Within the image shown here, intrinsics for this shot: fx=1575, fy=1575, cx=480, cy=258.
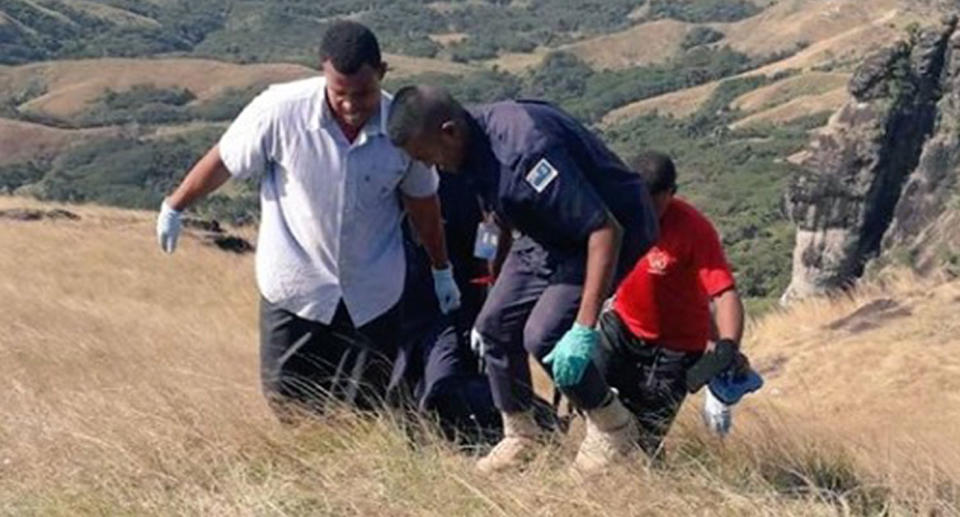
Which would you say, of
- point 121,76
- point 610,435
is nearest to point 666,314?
point 610,435

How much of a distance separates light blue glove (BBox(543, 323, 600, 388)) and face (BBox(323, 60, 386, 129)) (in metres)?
1.12

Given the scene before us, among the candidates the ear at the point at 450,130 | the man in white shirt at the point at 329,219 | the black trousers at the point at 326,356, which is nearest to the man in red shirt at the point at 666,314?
the man in white shirt at the point at 329,219

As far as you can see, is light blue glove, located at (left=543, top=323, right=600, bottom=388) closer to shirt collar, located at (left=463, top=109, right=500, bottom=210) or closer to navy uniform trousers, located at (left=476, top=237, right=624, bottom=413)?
navy uniform trousers, located at (left=476, top=237, right=624, bottom=413)

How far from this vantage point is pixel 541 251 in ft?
16.8

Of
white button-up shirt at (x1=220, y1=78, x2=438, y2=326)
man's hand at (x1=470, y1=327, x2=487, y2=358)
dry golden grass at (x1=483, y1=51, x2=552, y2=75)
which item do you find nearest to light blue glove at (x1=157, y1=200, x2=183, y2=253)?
white button-up shirt at (x1=220, y1=78, x2=438, y2=326)

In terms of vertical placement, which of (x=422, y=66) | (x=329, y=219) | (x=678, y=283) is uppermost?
(x=329, y=219)

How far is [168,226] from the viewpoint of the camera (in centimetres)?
571

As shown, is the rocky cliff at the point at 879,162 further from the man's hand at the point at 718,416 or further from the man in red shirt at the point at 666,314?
the man's hand at the point at 718,416

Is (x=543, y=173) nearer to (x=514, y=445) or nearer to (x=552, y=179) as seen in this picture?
(x=552, y=179)

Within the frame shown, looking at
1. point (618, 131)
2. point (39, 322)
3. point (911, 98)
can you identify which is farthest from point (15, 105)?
point (39, 322)

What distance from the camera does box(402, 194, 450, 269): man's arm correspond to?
223 inches

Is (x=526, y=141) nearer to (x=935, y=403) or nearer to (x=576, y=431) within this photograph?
(x=576, y=431)

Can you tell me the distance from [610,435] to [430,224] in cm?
117

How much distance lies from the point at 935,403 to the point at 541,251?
24.5 ft
